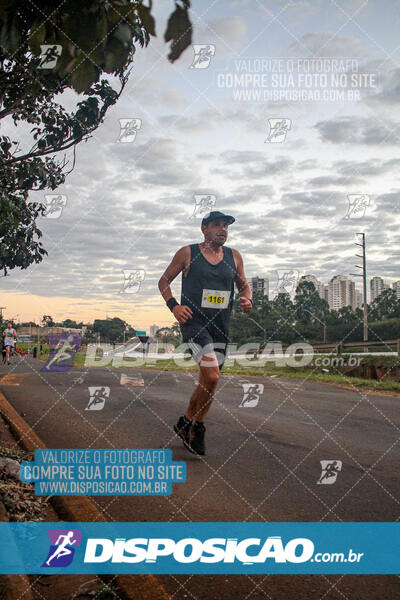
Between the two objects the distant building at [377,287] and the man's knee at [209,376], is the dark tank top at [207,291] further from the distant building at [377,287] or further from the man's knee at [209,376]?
the distant building at [377,287]

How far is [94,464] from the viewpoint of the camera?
4.57m

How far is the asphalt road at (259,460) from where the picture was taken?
2631 millimetres

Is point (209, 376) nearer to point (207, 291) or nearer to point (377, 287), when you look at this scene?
point (207, 291)

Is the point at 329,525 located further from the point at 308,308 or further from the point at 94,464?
the point at 308,308

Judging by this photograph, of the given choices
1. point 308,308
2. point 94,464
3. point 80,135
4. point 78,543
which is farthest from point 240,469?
→ point 308,308

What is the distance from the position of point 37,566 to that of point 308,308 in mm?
28268

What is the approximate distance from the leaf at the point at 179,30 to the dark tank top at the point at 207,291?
2844 mm

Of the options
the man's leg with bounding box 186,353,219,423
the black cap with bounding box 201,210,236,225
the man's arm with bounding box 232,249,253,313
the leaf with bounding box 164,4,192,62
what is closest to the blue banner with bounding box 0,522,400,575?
the man's leg with bounding box 186,353,219,423

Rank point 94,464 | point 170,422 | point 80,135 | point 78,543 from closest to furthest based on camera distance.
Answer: point 78,543, point 94,464, point 170,422, point 80,135

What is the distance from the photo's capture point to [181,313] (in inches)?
176

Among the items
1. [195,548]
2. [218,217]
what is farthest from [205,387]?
[195,548]

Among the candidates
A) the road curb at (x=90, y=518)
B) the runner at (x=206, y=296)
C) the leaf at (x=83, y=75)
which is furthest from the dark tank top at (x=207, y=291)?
the leaf at (x=83, y=75)

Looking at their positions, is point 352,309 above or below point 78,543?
above

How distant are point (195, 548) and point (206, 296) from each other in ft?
7.31
